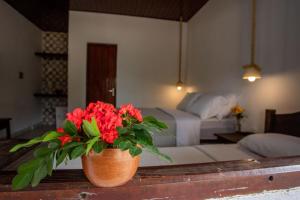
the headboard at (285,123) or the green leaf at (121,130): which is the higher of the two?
the green leaf at (121,130)

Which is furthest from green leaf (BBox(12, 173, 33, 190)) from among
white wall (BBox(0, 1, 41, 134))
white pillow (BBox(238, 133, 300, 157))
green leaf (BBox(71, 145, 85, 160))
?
white wall (BBox(0, 1, 41, 134))

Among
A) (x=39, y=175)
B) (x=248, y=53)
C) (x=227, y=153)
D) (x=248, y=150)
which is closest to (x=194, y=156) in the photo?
(x=227, y=153)

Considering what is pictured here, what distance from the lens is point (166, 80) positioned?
5039 mm

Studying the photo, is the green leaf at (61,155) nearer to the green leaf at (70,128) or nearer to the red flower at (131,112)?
the green leaf at (70,128)

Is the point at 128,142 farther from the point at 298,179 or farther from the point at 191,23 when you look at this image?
the point at 191,23

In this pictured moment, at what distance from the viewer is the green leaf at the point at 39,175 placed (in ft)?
1.54

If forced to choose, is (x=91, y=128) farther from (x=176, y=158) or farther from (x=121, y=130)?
(x=176, y=158)

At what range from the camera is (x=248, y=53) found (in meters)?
2.64

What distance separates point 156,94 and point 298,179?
429cm

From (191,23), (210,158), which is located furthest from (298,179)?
(191,23)

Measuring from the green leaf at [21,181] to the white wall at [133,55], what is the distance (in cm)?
436

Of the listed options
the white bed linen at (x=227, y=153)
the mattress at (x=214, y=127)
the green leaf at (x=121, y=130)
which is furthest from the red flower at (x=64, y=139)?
the mattress at (x=214, y=127)

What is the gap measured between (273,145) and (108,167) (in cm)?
128

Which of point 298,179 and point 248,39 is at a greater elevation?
point 248,39
